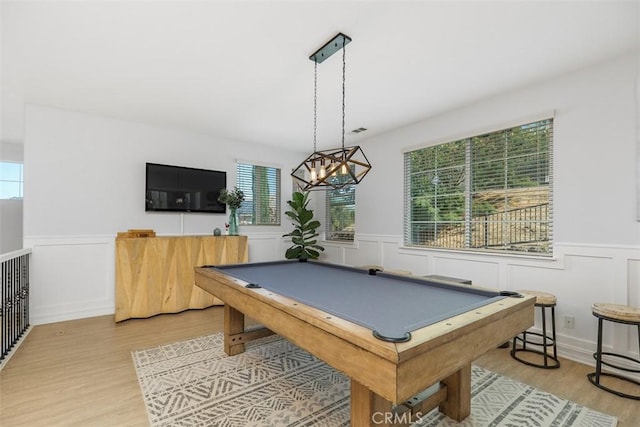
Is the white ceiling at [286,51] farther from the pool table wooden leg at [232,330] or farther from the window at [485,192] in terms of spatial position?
the pool table wooden leg at [232,330]

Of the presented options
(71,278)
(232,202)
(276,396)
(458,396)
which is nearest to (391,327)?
(458,396)

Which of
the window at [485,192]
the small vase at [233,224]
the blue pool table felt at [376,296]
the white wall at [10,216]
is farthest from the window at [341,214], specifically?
the white wall at [10,216]

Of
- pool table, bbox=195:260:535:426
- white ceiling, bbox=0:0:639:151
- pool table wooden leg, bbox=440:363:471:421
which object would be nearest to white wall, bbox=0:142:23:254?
white ceiling, bbox=0:0:639:151

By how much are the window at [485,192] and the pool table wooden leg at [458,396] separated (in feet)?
6.05

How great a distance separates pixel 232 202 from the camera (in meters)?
4.56

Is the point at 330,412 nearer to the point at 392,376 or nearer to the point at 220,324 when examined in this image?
the point at 392,376

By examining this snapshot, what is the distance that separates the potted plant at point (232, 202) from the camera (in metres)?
4.57

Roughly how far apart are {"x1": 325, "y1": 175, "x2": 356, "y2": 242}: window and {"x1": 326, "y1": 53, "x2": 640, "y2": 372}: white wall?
2.18 m

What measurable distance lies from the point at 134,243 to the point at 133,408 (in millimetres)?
2266

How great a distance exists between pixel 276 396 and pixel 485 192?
3.01 metres

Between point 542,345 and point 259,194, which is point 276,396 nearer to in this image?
point 542,345

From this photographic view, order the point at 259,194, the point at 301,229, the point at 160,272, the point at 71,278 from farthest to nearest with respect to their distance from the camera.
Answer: the point at 259,194, the point at 301,229, the point at 160,272, the point at 71,278

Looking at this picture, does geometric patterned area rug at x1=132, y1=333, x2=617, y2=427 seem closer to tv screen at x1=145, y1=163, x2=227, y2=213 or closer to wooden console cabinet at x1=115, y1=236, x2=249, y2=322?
wooden console cabinet at x1=115, y1=236, x2=249, y2=322

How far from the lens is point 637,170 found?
2.38 meters
